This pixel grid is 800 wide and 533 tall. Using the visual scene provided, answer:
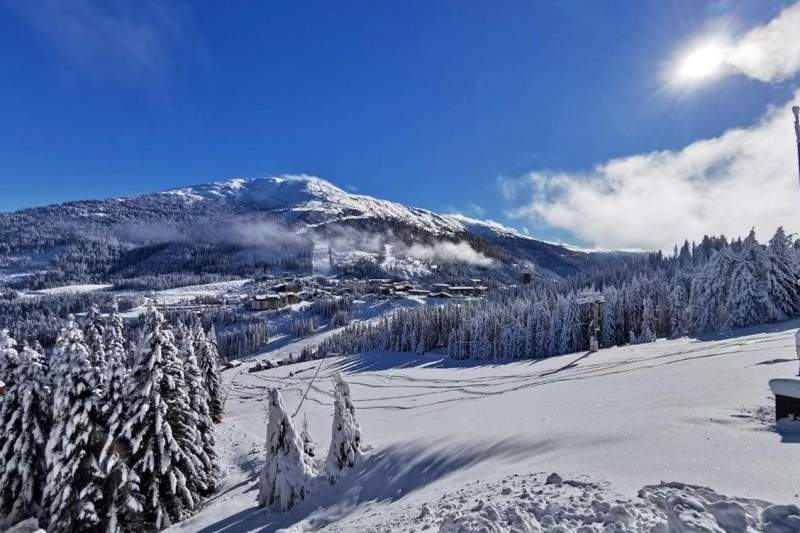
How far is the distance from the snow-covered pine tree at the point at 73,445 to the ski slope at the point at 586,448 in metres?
4.83

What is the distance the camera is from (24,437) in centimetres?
2197

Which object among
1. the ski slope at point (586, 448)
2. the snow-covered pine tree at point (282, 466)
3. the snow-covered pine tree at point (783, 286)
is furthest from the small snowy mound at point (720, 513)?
the snow-covered pine tree at point (783, 286)

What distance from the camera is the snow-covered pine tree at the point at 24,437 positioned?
2181cm

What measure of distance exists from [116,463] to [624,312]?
62906 millimetres

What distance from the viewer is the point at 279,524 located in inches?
739

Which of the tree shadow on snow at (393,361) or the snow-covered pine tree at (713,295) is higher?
the snow-covered pine tree at (713,295)

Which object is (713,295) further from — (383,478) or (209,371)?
(209,371)

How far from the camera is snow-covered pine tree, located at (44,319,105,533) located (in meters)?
19.9

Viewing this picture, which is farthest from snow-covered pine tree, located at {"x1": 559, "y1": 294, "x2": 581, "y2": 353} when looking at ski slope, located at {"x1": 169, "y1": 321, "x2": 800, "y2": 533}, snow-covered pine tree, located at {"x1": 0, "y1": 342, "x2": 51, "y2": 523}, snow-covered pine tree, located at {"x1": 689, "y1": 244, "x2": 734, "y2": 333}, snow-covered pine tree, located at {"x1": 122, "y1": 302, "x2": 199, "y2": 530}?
snow-covered pine tree, located at {"x1": 0, "y1": 342, "x2": 51, "y2": 523}

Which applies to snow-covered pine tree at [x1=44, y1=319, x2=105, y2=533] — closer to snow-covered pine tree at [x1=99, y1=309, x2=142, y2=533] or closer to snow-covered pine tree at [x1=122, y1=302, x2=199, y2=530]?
snow-covered pine tree at [x1=99, y1=309, x2=142, y2=533]

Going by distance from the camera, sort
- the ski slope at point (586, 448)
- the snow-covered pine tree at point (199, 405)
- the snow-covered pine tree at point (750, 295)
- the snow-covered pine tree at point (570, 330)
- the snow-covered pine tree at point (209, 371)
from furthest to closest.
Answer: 1. the snow-covered pine tree at point (570, 330)
2. the snow-covered pine tree at point (209, 371)
3. the snow-covered pine tree at point (750, 295)
4. the snow-covered pine tree at point (199, 405)
5. the ski slope at point (586, 448)

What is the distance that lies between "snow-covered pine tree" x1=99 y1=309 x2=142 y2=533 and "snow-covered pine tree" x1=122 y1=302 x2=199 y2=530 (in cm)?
41

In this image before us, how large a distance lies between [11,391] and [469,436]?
2234cm

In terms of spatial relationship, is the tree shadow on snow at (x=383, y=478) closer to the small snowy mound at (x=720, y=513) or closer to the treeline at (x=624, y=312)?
the small snowy mound at (x=720, y=513)
